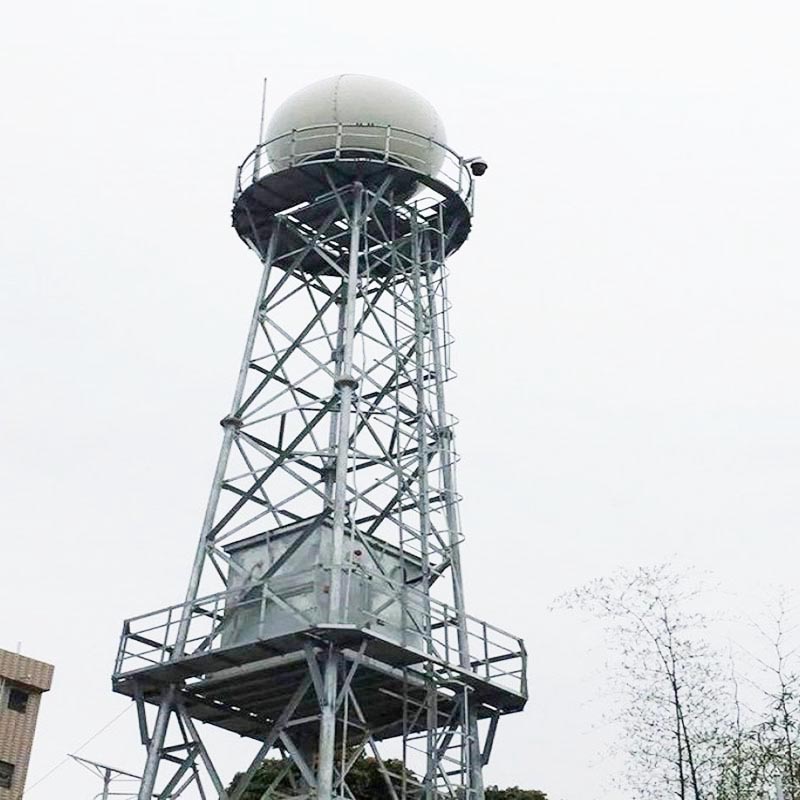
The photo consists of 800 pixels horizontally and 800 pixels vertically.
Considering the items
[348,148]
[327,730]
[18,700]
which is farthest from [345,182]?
[18,700]

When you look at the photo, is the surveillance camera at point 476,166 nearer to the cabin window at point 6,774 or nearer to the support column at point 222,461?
the support column at point 222,461

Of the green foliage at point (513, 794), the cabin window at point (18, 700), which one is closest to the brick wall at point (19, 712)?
the cabin window at point (18, 700)

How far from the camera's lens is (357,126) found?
116ft

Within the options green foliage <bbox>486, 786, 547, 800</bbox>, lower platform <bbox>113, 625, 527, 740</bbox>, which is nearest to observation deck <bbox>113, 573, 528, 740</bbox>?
lower platform <bbox>113, 625, 527, 740</bbox>

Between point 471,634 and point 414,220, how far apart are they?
10961mm

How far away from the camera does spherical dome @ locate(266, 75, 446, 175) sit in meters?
35.3

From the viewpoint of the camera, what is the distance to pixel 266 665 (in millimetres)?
28812

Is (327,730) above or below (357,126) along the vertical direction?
below

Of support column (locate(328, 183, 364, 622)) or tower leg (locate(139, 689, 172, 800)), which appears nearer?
support column (locate(328, 183, 364, 622))

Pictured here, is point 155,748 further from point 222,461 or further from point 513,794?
point 513,794

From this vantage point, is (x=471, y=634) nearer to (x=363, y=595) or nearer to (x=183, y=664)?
(x=363, y=595)

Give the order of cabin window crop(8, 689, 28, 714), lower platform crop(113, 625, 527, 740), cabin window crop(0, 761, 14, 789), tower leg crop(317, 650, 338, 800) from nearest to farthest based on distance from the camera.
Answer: tower leg crop(317, 650, 338, 800), lower platform crop(113, 625, 527, 740), cabin window crop(0, 761, 14, 789), cabin window crop(8, 689, 28, 714)

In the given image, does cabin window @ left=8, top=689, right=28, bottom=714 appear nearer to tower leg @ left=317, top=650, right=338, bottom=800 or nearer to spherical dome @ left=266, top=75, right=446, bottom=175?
spherical dome @ left=266, top=75, right=446, bottom=175

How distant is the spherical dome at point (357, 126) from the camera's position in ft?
116
